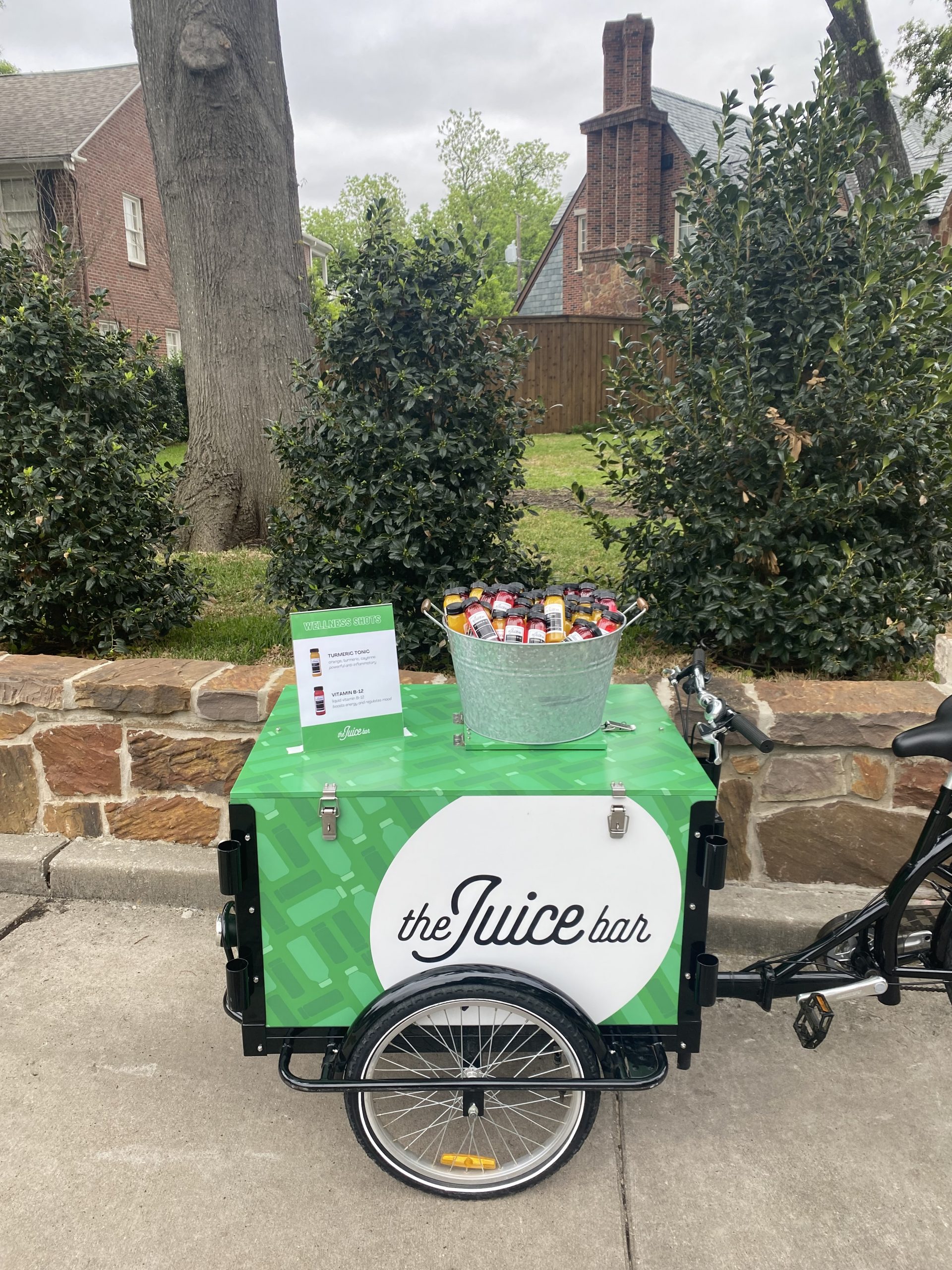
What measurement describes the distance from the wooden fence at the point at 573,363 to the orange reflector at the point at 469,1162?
14760mm

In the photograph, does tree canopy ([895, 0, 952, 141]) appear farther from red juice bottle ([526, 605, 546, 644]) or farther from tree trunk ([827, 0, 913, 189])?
red juice bottle ([526, 605, 546, 644])

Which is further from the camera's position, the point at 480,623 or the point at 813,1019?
the point at 813,1019

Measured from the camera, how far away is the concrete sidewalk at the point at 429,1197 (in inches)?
77.5

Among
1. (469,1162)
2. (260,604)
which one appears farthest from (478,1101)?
(260,604)

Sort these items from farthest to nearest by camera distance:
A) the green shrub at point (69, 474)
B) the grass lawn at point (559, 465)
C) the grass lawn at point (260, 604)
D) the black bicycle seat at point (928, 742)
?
the grass lawn at point (559, 465), the grass lawn at point (260, 604), the green shrub at point (69, 474), the black bicycle seat at point (928, 742)

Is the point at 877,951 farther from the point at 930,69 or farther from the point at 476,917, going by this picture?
the point at 930,69

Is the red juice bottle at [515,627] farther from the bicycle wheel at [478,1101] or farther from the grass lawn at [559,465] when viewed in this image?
the grass lawn at [559,465]

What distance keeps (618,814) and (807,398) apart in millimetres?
1896

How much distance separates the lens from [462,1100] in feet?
7.02

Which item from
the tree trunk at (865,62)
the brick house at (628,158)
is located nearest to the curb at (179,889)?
the tree trunk at (865,62)

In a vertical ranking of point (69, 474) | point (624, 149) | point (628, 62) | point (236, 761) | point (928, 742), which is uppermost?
point (628, 62)

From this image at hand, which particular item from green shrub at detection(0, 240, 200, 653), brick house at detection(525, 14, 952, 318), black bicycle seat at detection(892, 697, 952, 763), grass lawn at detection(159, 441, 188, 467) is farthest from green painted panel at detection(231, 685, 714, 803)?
brick house at detection(525, 14, 952, 318)

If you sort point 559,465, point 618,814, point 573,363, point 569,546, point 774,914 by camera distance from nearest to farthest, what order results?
point 618,814 < point 774,914 < point 569,546 < point 559,465 < point 573,363

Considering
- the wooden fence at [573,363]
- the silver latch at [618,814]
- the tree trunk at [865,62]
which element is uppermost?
the tree trunk at [865,62]
